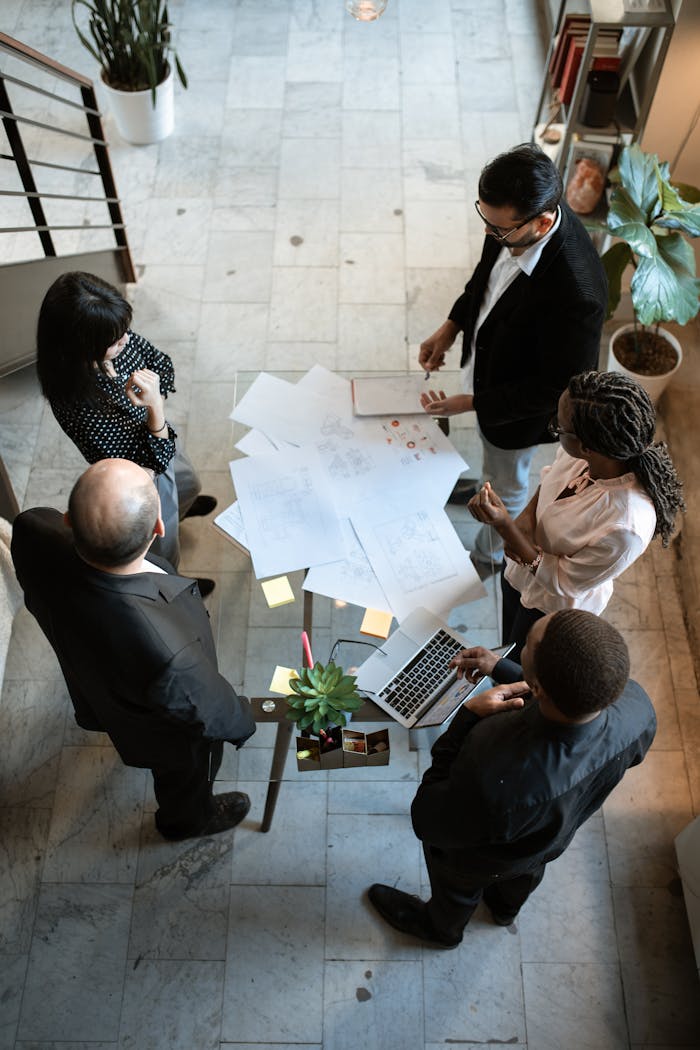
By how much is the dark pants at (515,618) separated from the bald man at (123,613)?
2.88 ft

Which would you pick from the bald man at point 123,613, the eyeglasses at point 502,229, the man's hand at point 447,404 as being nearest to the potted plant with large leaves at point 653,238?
the man's hand at point 447,404

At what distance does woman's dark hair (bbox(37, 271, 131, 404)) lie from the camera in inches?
93.6

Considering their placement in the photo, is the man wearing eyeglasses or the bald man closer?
the bald man

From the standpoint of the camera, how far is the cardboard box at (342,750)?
2.40 metres

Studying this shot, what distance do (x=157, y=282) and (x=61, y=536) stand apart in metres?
2.58

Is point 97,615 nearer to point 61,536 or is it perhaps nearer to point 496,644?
point 61,536

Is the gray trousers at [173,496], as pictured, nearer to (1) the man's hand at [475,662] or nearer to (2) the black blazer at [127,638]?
(2) the black blazer at [127,638]

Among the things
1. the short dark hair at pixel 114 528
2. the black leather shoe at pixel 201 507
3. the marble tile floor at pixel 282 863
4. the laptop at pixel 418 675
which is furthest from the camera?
the black leather shoe at pixel 201 507

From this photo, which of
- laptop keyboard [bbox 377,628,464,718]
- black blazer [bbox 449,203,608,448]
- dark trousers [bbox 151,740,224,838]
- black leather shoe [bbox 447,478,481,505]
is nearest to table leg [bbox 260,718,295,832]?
dark trousers [bbox 151,740,224,838]

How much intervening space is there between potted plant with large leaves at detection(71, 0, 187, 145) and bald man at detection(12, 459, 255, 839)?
3078 millimetres

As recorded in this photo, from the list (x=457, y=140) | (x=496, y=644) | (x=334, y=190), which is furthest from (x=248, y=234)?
(x=496, y=644)

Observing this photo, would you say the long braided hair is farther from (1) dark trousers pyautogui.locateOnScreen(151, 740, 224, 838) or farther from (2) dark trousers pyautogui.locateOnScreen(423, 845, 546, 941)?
(1) dark trousers pyautogui.locateOnScreen(151, 740, 224, 838)

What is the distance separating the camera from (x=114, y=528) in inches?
76.6

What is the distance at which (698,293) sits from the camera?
3.23 metres
